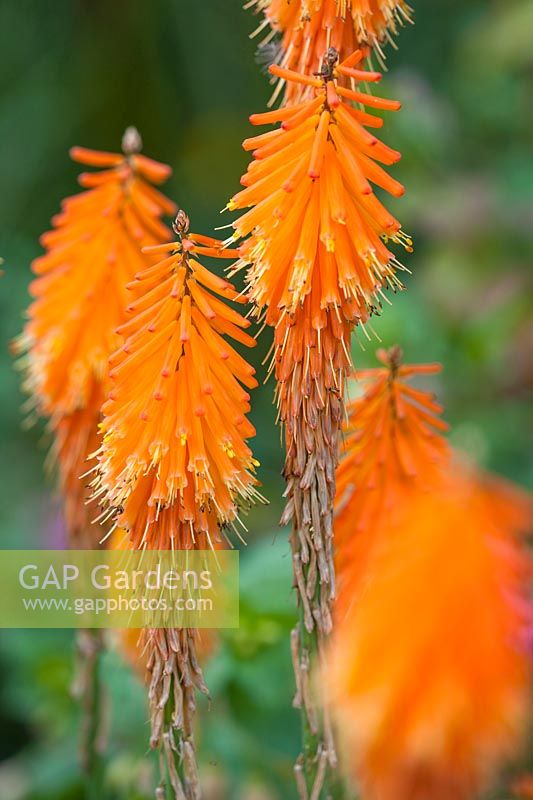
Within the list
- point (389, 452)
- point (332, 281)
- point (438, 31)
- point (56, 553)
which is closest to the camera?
point (332, 281)

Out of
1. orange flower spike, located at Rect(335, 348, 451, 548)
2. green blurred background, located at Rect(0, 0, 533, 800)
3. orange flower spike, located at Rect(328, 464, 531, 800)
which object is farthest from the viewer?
green blurred background, located at Rect(0, 0, 533, 800)

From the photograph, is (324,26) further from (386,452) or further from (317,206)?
(386,452)

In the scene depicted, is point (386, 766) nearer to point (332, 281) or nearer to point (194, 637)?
point (194, 637)

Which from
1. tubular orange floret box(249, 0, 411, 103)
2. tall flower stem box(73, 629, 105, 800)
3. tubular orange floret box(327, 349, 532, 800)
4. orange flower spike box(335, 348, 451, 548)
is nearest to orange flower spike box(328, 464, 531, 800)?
tubular orange floret box(327, 349, 532, 800)

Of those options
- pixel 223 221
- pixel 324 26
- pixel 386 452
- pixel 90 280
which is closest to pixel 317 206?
pixel 324 26

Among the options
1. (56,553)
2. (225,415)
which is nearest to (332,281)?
(225,415)

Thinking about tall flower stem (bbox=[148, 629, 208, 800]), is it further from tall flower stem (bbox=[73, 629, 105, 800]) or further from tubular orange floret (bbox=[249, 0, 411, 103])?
tubular orange floret (bbox=[249, 0, 411, 103])
